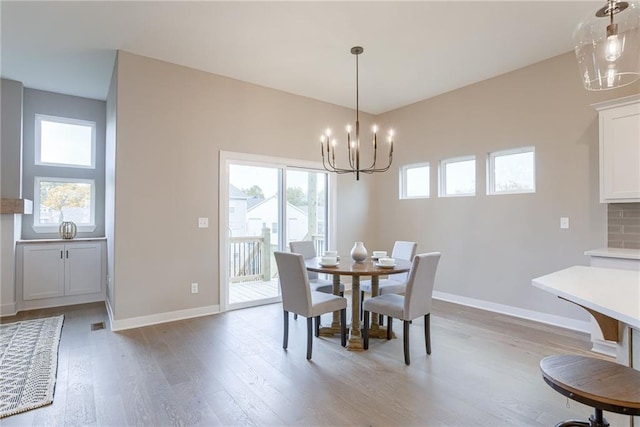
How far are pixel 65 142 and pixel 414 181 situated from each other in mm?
5486

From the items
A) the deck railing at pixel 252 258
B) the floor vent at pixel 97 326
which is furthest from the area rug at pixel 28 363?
the deck railing at pixel 252 258

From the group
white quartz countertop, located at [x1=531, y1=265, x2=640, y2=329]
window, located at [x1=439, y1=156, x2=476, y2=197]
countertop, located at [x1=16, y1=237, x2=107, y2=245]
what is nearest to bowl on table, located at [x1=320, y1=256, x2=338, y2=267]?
white quartz countertop, located at [x1=531, y1=265, x2=640, y2=329]

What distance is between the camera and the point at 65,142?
4.86m

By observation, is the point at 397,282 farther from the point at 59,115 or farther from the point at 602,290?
the point at 59,115

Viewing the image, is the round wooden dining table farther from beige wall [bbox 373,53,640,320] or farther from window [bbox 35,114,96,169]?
window [bbox 35,114,96,169]

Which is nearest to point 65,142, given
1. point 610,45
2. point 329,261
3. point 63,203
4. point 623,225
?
point 63,203

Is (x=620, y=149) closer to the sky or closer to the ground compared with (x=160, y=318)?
closer to the sky

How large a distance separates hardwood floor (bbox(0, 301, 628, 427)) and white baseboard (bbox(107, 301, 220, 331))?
12cm

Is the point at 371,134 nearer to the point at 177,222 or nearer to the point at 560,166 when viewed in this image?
the point at 560,166

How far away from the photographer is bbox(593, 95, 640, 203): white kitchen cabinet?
9.67ft

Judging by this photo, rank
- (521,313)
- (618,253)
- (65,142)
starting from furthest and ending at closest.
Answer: (65,142) → (521,313) → (618,253)

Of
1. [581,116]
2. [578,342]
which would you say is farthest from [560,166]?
[578,342]

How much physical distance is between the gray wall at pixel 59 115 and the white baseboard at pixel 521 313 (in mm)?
5438

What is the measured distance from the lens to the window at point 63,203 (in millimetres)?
4672
